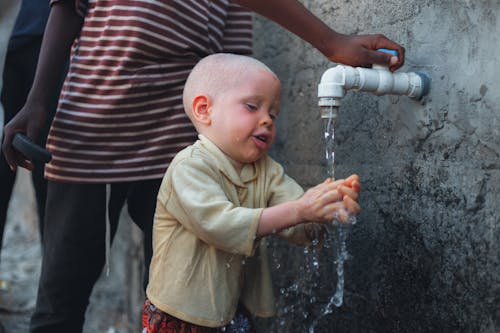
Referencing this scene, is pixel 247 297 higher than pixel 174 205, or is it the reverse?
pixel 174 205

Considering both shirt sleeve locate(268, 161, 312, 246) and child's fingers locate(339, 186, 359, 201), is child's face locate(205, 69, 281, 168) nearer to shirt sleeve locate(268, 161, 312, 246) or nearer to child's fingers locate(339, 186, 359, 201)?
shirt sleeve locate(268, 161, 312, 246)

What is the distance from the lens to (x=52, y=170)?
97.0 inches

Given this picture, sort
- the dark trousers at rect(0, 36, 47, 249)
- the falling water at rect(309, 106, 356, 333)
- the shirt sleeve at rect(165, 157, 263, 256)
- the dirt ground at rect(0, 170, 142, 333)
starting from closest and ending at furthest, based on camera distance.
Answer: the shirt sleeve at rect(165, 157, 263, 256) → the falling water at rect(309, 106, 356, 333) → the dark trousers at rect(0, 36, 47, 249) → the dirt ground at rect(0, 170, 142, 333)

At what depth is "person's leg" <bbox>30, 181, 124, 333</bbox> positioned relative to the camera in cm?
249

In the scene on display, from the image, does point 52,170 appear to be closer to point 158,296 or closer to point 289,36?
point 158,296

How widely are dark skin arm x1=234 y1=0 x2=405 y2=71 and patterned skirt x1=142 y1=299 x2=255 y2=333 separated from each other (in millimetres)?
834

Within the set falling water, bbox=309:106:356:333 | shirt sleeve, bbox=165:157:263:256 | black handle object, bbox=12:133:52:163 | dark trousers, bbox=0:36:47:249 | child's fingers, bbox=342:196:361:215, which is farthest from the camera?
dark trousers, bbox=0:36:47:249

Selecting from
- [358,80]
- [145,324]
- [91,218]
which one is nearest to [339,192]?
[358,80]

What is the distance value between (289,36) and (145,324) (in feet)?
4.88

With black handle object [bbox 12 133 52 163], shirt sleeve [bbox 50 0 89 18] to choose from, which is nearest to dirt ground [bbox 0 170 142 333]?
black handle object [bbox 12 133 52 163]

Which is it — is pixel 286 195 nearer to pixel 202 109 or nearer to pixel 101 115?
pixel 202 109

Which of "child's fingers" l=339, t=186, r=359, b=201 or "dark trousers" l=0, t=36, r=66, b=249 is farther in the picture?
"dark trousers" l=0, t=36, r=66, b=249

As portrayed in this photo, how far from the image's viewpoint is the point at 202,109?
7.16 ft

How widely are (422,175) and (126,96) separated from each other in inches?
38.1
